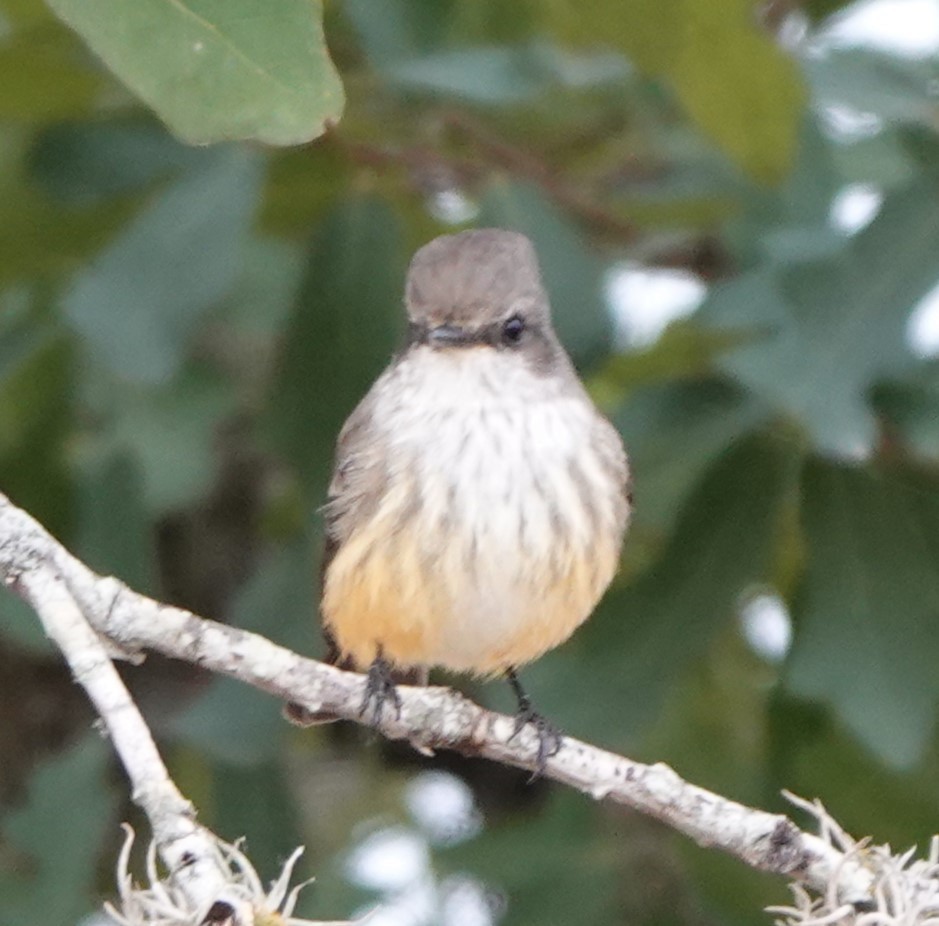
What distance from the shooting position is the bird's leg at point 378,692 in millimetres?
2815

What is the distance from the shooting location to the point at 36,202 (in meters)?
4.21

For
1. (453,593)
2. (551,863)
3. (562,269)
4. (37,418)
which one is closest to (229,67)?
(453,593)

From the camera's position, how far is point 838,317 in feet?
12.4

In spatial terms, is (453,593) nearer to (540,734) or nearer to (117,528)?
(540,734)

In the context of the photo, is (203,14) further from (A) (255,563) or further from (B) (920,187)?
(A) (255,563)

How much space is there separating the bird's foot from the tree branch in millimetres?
19

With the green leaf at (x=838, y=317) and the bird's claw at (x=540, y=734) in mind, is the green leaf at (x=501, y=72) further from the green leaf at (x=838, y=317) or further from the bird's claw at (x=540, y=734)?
the bird's claw at (x=540, y=734)

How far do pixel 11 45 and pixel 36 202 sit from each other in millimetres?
453

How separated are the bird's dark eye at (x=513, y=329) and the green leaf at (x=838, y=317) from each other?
1.19 feet

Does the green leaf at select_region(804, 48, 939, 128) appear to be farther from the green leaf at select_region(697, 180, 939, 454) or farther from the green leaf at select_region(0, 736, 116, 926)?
the green leaf at select_region(0, 736, 116, 926)

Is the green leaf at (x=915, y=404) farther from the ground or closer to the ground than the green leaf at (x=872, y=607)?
farther from the ground

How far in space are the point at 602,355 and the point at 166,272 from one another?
905 millimetres

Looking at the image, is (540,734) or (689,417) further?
(689,417)

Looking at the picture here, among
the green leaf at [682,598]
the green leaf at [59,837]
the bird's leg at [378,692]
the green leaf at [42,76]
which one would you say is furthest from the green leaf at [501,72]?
the green leaf at [59,837]
